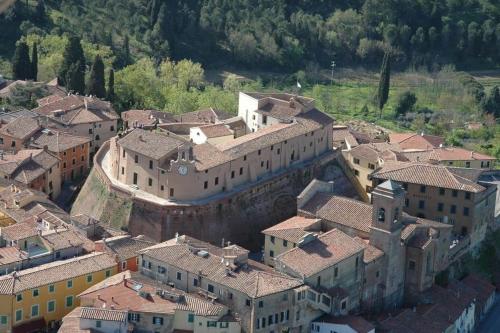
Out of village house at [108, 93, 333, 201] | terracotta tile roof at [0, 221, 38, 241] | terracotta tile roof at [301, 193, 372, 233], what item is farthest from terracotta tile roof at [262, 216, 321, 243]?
terracotta tile roof at [0, 221, 38, 241]

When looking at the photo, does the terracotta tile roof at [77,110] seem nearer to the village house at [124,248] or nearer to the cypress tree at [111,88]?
the cypress tree at [111,88]

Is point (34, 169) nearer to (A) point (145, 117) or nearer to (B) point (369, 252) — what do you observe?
(A) point (145, 117)

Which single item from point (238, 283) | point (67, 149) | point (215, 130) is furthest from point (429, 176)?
point (67, 149)

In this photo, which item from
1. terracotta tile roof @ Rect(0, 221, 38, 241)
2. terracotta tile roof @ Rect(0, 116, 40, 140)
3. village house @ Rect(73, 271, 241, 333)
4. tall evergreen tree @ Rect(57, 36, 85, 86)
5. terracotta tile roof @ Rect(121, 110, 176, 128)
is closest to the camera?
village house @ Rect(73, 271, 241, 333)

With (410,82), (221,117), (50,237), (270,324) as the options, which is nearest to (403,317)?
(270,324)

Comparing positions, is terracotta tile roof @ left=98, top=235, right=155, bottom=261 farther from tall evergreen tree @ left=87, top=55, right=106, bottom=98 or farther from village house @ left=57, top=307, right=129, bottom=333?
tall evergreen tree @ left=87, top=55, right=106, bottom=98

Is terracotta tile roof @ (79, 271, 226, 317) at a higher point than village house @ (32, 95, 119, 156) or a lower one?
lower
